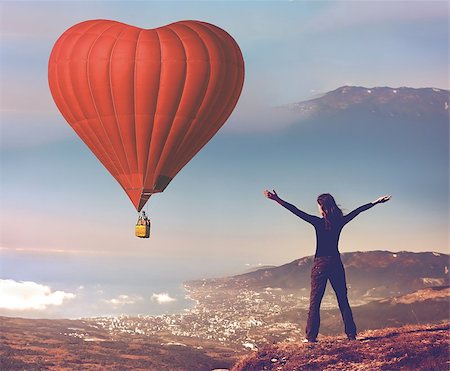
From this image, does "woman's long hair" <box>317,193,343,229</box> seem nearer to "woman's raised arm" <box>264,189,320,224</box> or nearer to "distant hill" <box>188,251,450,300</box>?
"woman's raised arm" <box>264,189,320,224</box>

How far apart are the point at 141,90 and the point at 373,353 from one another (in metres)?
20.5

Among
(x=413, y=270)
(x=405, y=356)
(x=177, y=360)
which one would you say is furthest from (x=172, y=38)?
(x=413, y=270)

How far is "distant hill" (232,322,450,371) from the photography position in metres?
40.6

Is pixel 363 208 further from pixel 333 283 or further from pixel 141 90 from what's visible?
pixel 141 90

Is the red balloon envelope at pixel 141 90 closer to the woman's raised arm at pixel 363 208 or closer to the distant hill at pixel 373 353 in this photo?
the woman's raised arm at pixel 363 208

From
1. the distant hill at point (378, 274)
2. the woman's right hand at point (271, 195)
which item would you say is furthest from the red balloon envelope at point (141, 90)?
the distant hill at point (378, 274)

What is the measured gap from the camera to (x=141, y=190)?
133ft

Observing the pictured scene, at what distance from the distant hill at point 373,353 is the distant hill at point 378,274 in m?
79.0

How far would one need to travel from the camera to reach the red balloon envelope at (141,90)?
40.0m

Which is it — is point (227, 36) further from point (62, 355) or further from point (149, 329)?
point (149, 329)

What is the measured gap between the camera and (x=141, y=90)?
40.1 metres

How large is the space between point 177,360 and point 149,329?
23.3 metres

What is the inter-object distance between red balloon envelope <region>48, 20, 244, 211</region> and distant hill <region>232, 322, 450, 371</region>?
1302cm

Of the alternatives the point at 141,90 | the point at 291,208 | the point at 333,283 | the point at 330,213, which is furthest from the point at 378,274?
the point at 141,90
